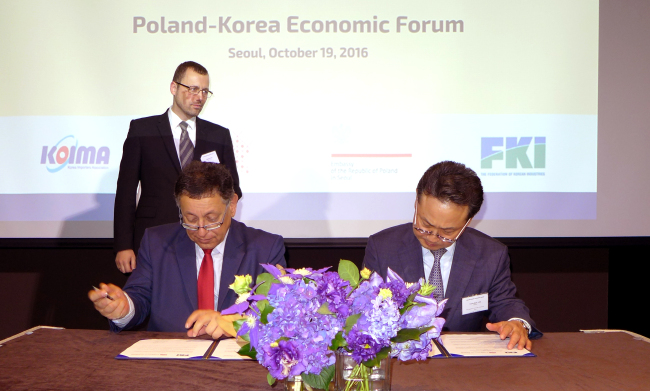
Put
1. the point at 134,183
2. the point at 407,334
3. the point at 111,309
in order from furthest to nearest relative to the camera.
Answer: the point at 134,183 → the point at 111,309 → the point at 407,334

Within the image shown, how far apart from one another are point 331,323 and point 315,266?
3310mm

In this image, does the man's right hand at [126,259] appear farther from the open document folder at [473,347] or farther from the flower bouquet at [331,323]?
the flower bouquet at [331,323]

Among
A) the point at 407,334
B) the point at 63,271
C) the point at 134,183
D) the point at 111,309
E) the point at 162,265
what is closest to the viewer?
the point at 407,334

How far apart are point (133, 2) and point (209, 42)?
60cm

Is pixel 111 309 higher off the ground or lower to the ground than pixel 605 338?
higher

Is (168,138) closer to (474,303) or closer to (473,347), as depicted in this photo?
(474,303)

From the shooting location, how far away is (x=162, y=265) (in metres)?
2.35

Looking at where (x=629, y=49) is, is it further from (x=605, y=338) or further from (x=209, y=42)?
(x=209, y=42)

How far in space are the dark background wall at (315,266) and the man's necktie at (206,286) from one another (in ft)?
6.94

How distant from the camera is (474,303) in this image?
2223mm

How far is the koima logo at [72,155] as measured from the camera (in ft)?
12.7

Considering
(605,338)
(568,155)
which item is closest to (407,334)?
(605,338)

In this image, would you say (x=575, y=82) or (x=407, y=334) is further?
(x=575, y=82)

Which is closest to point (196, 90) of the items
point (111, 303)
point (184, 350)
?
point (111, 303)
